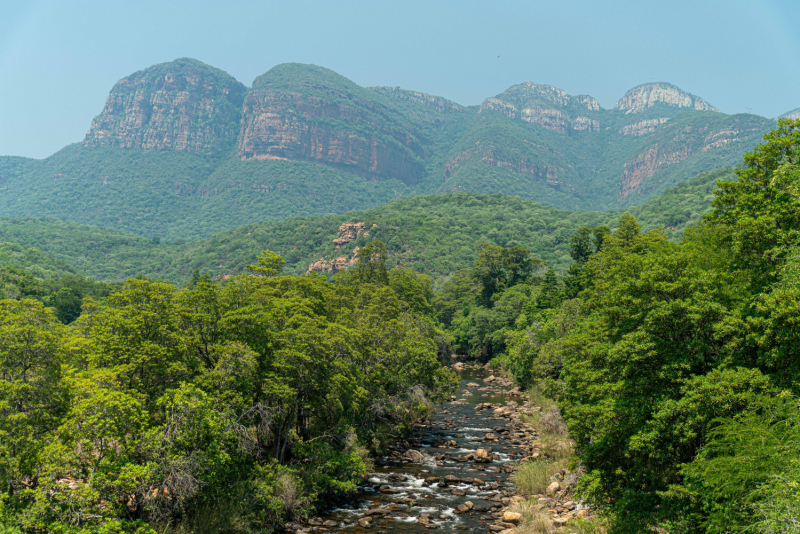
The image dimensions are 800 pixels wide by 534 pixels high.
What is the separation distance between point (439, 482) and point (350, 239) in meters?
123

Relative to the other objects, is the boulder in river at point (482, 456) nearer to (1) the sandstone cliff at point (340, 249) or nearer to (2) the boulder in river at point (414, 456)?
(2) the boulder in river at point (414, 456)

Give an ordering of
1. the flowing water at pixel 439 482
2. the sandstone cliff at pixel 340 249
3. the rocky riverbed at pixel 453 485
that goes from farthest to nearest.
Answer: the sandstone cliff at pixel 340 249
the flowing water at pixel 439 482
the rocky riverbed at pixel 453 485

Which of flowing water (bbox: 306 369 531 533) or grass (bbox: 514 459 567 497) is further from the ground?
grass (bbox: 514 459 567 497)

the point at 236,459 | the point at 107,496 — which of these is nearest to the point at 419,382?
the point at 236,459

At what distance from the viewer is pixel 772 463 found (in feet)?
37.3

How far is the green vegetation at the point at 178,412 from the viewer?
13953mm

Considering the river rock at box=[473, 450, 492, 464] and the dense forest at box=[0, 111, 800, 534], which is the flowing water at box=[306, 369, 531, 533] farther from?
the dense forest at box=[0, 111, 800, 534]

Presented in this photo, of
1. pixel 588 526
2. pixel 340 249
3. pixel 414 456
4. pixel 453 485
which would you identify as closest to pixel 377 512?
pixel 453 485

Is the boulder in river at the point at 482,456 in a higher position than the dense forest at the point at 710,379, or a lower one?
lower

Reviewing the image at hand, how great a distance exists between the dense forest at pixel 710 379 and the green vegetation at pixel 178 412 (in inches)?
509

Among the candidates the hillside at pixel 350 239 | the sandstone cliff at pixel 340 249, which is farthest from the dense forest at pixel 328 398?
the hillside at pixel 350 239

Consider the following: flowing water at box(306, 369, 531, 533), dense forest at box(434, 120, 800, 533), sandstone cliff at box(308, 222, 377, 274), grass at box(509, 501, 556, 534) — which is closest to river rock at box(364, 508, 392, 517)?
flowing water at box(306, 369, 531, 533)

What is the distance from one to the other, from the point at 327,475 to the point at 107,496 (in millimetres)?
11114

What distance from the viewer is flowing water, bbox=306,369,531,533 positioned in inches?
892
